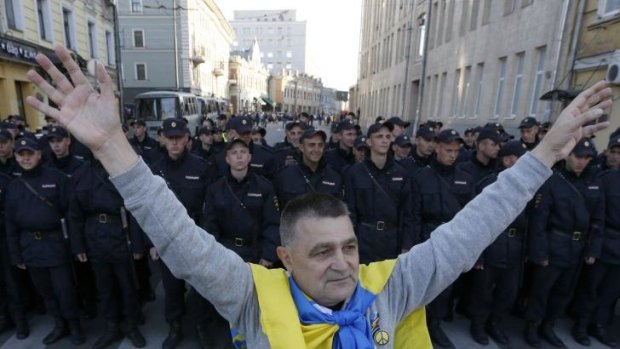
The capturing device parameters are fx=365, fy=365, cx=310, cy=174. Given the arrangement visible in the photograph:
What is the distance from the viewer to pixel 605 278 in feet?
14.5

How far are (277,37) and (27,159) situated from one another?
108575mm

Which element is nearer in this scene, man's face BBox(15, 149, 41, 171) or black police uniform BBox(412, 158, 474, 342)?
man's face BBox(15, 149, 41, 171)

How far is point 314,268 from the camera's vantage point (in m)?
1.50

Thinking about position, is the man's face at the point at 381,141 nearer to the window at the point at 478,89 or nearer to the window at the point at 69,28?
the window at the point at 478,89

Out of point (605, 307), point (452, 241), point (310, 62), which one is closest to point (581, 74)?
point (605, 307)

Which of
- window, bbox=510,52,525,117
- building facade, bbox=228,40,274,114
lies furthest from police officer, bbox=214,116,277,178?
building facade, bbox=228,40,274,114

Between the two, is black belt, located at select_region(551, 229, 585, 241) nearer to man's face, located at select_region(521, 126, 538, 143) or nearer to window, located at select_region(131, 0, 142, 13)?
man's face, located at select_region(521, 126, 538, 143)

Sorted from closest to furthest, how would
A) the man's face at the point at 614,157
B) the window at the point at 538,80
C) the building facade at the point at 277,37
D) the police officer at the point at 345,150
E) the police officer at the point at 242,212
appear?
the police officer at the point at 242,212
the man's face at the point at 614,157
the police officer at the point at 345,150
the window at the point at 538,80
the building facade at the point at 277,37

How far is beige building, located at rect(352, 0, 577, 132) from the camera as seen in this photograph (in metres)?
11.3

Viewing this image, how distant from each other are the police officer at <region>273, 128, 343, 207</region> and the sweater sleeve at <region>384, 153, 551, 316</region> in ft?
9.05

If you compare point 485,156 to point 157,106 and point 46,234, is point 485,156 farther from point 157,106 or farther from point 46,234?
point 157,106

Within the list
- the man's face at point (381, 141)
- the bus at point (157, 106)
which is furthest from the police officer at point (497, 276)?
the bus at point (157, 106)

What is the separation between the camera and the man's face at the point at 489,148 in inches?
189

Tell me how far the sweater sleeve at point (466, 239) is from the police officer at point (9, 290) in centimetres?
448
